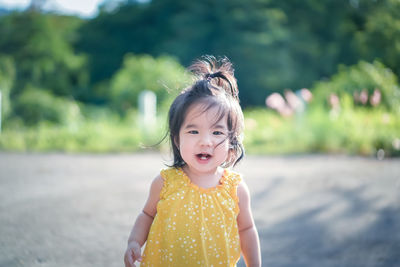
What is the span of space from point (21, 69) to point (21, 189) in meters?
14.4

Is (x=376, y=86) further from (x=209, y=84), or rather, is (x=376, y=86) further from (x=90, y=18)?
(x=90, y=18)

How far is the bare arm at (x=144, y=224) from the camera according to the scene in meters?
1.46

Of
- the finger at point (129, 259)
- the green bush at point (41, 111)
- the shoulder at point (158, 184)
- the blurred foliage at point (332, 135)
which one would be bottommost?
the finger at point (129, 259)

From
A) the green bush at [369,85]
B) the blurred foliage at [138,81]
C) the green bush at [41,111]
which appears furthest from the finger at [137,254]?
the green bush at [41,111]

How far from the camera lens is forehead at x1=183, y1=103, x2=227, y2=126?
1439 mm

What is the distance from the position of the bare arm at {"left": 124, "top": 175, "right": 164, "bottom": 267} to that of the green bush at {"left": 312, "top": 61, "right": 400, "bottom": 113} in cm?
701

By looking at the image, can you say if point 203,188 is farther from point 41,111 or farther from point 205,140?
point 41,111

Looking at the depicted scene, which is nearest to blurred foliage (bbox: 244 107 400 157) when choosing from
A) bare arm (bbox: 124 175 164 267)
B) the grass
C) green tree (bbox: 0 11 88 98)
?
the grass

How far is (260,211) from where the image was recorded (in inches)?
113

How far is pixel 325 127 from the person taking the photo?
21.9ft

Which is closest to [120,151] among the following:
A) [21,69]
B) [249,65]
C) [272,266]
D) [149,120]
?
[149,120]

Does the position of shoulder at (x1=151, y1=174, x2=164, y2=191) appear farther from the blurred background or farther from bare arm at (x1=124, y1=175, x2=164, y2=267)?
the blurred background

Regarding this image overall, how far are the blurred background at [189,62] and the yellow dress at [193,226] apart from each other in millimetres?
3777

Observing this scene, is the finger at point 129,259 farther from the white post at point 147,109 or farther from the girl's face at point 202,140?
the white post at point 147,109
